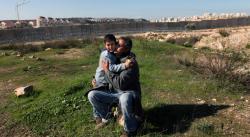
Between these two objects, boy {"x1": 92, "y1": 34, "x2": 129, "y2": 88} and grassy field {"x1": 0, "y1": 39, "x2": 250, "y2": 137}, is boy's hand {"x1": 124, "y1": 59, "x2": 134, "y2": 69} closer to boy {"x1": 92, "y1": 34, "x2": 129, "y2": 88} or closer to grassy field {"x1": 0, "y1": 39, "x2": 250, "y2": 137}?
boy {"x1": 92, "y1": 34, "x2": 129, "y2": 88}

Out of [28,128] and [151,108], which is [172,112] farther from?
[28,128]

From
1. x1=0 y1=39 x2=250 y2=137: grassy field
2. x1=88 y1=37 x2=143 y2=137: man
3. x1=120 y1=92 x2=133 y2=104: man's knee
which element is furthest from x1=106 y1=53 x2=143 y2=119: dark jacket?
x1=0 y1=39 x2=250 y2=137: grassy field

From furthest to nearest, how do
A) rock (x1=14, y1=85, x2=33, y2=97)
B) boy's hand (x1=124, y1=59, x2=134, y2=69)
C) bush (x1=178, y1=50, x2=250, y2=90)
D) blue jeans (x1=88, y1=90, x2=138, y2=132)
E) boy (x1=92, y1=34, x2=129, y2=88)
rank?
rock (x1=14, y1=85, x2=33, y2=97)
bush (x1=178, y1=50, x2=250, y2=90)
boy (x1=92, y1=34, x2=129, y2=88)
boy's hand (x1=124, y1=59, x2=134, y2=69)
blue jeans (x1=88, y1=90, x2=138, y2=132)

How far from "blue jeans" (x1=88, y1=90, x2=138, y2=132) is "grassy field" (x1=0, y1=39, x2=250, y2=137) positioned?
270mm

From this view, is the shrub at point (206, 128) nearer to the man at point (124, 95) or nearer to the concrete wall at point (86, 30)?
the man at point (124, 95)

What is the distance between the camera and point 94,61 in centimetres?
1567

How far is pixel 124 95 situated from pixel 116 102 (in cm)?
44

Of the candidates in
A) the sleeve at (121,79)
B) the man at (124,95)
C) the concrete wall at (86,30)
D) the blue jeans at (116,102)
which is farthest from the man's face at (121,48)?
the concrete wall at (86,30)

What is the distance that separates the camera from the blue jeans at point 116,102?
23.3ft

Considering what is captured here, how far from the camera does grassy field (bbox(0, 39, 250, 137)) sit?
755 centimetres

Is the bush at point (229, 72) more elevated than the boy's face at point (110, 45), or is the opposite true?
the boy's face at point (110, 45)

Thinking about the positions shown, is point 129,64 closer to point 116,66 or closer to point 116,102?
point 116,66

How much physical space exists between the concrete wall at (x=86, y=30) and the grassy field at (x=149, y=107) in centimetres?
2222

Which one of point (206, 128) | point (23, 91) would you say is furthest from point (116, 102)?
point (23, 91)
